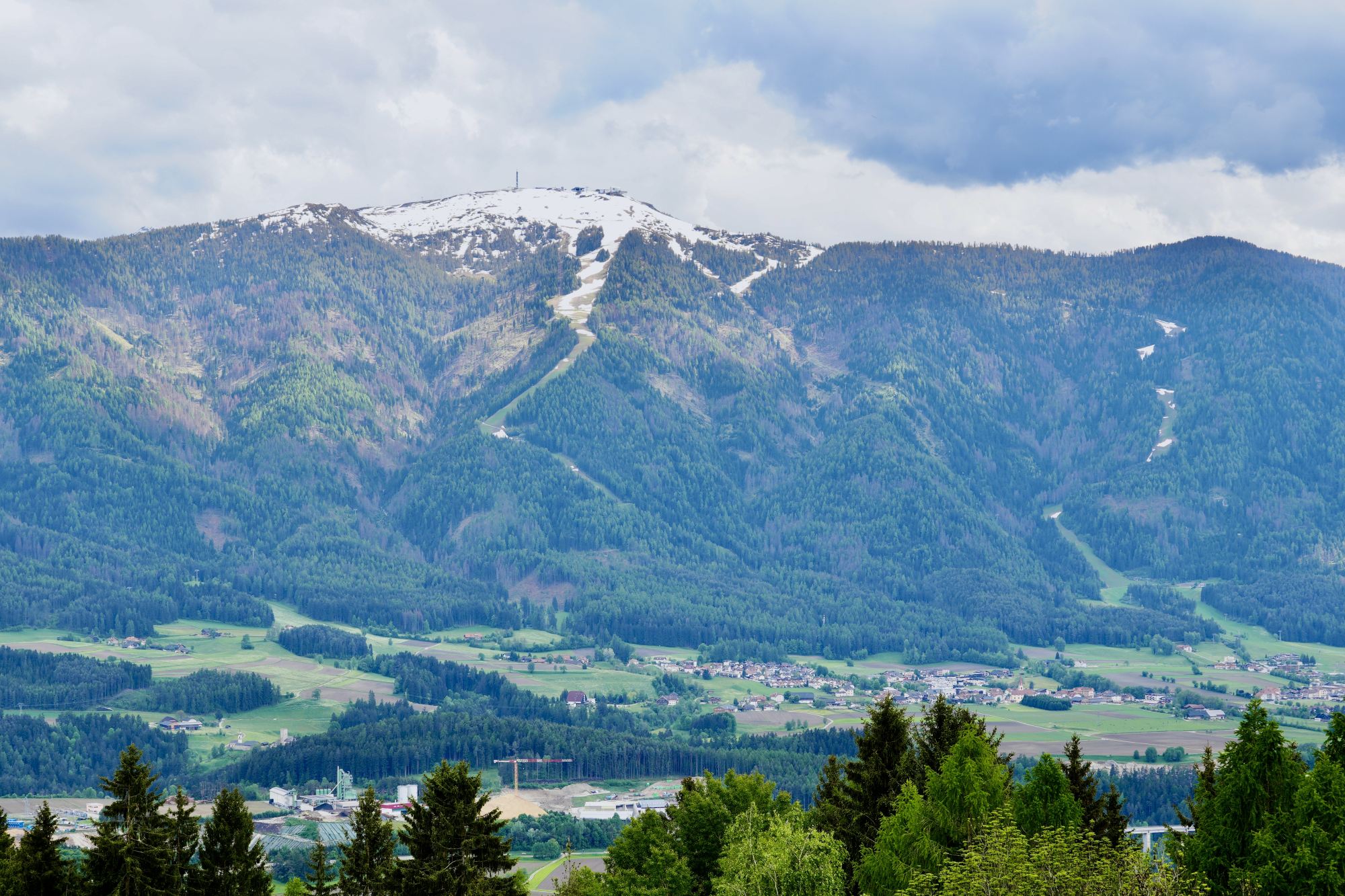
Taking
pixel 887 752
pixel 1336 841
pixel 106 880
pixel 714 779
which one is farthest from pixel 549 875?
pixel 1336 841

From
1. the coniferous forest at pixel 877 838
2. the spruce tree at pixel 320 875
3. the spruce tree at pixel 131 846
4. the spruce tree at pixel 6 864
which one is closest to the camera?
the coniferous forest at pixel 877 838

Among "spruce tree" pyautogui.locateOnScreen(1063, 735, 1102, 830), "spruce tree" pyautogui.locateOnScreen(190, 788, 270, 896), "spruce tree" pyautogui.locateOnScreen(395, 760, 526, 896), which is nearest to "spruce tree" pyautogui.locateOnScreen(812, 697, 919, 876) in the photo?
"spruce tree" pyautogui.locateOnScreen(1063, 735, 1102, 830)

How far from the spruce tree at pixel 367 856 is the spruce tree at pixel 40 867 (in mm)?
11840

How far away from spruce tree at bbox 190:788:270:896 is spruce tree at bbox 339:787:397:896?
4.01 metres

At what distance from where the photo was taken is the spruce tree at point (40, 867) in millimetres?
61719

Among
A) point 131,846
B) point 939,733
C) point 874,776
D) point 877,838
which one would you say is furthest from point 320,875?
point 939,733

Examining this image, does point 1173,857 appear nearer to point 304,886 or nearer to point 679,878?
point 679,878

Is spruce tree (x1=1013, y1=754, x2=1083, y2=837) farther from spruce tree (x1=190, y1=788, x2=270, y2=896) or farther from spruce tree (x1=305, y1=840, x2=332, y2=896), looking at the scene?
spruce tree (x1=190, y1=788, x2=270, y2=896)

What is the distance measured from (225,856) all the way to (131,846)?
6329mm

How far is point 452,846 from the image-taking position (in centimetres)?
6638

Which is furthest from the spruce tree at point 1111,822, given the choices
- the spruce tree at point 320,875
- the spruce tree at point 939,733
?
the spruce tree at point 320,875

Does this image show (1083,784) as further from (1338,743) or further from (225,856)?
(225,856)

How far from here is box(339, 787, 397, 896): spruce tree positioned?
70312mm

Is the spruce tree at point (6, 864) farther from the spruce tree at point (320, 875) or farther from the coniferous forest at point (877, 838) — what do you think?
the spruce tree at point (320, 875)
